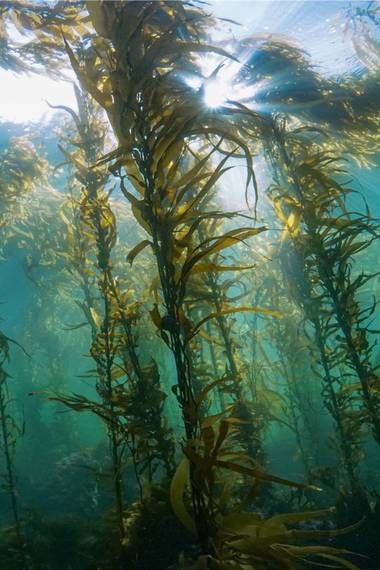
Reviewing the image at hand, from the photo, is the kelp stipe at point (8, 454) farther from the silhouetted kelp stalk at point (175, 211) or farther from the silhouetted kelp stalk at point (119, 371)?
the silhouetted kelp stalk at point (175, 211)

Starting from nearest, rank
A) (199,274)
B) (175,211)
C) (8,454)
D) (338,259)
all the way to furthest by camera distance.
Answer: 1. (175,211)
2. (338,259)
3. (8,454)
4. (199,274)

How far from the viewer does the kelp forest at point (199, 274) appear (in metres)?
1.99

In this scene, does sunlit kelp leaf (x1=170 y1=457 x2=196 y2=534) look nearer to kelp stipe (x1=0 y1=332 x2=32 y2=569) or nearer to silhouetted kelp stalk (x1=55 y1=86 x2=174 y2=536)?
silhouetted kelp stalk (x1=55 y1=86 x2=174 y2=536)

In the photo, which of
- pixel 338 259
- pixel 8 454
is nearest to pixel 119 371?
pixel 8 454

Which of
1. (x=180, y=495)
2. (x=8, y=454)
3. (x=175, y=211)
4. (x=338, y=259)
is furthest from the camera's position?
(x=8, y=454)

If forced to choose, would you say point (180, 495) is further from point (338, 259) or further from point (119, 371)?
point (338, 259)

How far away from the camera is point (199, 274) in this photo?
4.93 metres

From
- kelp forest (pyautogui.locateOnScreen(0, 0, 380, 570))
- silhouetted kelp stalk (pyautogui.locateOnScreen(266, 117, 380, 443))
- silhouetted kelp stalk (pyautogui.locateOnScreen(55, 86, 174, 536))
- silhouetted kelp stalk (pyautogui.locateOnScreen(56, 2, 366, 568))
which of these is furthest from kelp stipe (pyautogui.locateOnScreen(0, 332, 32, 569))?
silhouetted kelp stalk (pyautogui.locateOnScreen(266, 117, 380, 443))

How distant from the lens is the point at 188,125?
2.17 m

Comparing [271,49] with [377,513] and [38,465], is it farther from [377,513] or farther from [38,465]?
[38,465]

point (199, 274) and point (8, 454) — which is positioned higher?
point (199, 274)

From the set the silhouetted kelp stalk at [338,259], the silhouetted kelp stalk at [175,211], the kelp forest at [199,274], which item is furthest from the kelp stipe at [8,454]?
the silhouetted kelp stalk at [338,259]

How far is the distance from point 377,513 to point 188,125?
4.42m

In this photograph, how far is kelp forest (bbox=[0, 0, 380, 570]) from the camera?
1992mm
